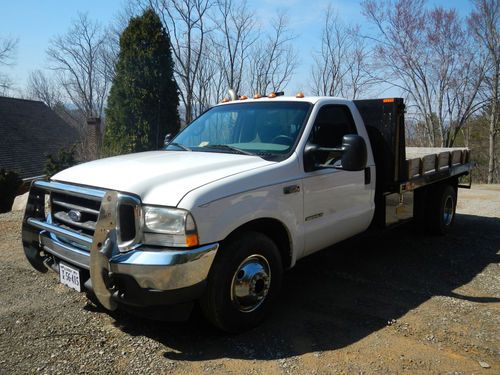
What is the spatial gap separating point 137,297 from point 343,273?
2734mm

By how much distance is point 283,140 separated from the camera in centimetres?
392

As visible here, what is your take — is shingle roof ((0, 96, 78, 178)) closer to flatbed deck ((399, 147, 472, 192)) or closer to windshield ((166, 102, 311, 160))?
windshield ((166, 102, 311, 160))

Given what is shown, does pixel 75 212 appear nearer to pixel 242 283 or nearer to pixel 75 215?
pixel 75 215

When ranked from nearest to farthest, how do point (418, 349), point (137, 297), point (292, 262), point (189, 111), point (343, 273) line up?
point (137, 297) < point (418, 349) < point (292, 262) < point (343, 273) < point (189, 111)

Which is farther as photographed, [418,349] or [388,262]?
[388,262]

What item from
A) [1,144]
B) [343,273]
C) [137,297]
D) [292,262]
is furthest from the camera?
[1,144]

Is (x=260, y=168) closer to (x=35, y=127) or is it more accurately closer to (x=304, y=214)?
(x=304, y=214)

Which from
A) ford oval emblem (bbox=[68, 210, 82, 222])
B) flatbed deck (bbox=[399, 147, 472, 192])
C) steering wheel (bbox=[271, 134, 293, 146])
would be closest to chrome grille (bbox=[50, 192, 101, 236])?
ford oval emblem (bbox=[68, 210, 82, 222])

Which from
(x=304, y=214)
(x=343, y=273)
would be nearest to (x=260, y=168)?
(x=304, y=214)

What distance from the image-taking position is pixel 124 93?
11992 mm

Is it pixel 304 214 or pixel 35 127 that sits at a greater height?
pixel 35 127

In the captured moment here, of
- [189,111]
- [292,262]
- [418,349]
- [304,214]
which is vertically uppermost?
[189,111]

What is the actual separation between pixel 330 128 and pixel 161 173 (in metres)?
1.91

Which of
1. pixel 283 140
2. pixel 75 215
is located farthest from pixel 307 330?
pixel 75 215
